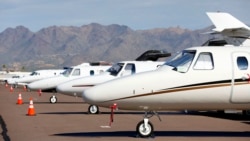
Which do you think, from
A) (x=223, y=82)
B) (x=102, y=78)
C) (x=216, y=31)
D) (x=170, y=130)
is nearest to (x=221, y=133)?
(x=170, y=130)

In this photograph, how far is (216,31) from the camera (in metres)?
38.4

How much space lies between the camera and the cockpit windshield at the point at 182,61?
567 inches

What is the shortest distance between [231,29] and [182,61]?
22.9 m

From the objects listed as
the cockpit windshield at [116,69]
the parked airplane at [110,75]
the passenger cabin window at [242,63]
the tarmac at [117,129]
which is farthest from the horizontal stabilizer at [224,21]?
the passenger cabin window at [242,63]

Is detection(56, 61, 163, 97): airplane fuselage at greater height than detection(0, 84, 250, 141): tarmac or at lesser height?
greater

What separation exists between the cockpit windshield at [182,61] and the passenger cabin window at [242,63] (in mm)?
1202

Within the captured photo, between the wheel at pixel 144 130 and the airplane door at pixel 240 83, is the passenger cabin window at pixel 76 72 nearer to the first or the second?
the wheel at pixel 144 130

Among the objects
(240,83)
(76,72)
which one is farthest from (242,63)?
(76,72)

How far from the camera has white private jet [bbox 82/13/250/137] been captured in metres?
14.1

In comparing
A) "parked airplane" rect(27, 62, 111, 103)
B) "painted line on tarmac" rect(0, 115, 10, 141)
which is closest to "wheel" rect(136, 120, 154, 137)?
"painted line on tarmac" rect(0, 115, 10, 141)

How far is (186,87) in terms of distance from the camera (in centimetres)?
1436

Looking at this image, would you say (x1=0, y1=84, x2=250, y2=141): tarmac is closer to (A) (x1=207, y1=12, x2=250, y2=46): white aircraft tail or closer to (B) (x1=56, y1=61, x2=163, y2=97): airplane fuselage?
(B) (x1=56, y1=61, x2=163, y2=97): airplane fuselage

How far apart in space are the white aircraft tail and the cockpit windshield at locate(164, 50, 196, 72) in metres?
20.3

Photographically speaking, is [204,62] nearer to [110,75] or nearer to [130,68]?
[130,68]
